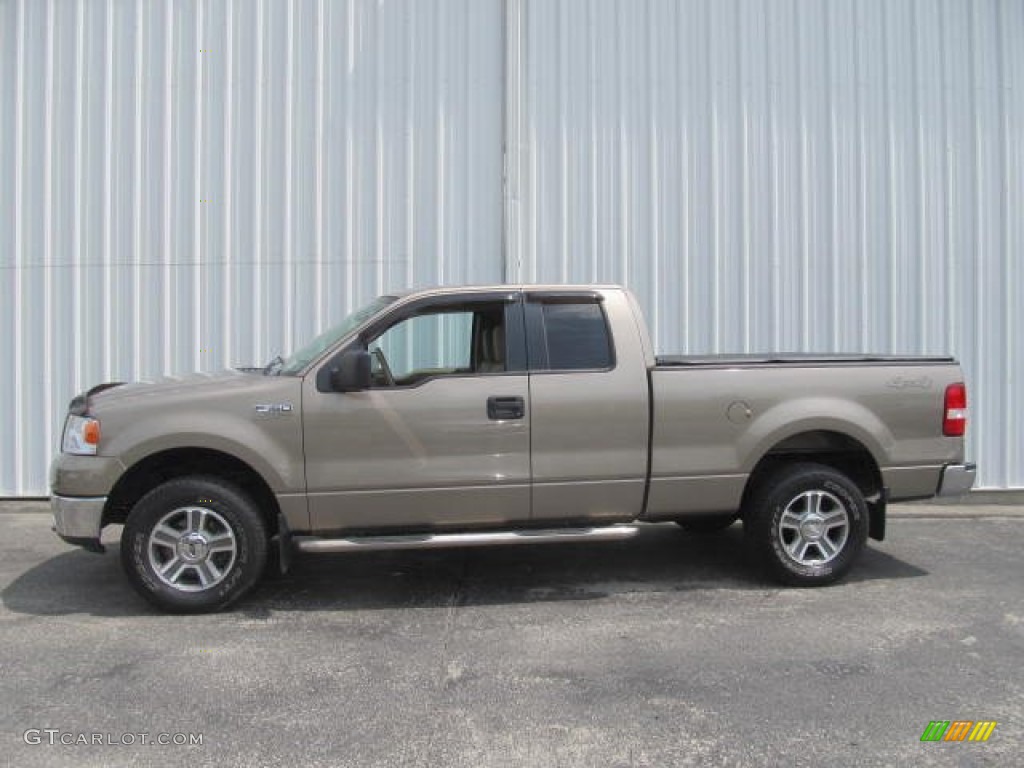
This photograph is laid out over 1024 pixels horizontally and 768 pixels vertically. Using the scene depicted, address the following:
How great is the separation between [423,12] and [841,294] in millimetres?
5310

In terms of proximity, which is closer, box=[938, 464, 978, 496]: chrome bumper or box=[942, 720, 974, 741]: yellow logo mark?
box=[942, 720, 974, 741]: yellow logo mark

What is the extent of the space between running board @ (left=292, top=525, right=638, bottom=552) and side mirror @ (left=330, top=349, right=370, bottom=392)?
0.93 meters

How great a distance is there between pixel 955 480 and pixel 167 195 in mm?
7535

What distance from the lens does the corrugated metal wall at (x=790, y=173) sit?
325 inches

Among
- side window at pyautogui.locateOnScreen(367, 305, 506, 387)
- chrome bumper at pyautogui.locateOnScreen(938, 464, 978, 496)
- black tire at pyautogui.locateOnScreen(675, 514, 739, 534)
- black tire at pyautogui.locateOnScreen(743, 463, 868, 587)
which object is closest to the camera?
side window at pyautogui.locateOnScreen(367, 305, 506, 387)

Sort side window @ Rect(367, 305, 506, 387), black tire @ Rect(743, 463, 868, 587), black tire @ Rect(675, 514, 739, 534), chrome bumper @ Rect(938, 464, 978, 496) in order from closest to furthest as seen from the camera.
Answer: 1. side window @ Rect(367, 305, 506, 387)
2. black tire @ Rect(743, 463, 868, 587)
3. chrome bumper @ Rect(938, 464, 978, 496)
4. black tire @ Rect(675, 514, 739, 534)

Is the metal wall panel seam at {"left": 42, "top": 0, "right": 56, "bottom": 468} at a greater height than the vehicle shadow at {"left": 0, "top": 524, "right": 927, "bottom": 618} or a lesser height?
greater

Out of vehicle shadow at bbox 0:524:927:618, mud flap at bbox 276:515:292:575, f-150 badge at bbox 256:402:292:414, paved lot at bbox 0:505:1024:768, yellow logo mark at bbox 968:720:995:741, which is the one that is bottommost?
yellow logo mark at bbox 968:720:995:741

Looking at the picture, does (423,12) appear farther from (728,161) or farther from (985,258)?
(985,258)

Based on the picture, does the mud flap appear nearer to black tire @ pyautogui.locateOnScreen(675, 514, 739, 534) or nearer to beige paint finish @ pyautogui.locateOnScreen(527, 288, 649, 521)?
beige paint finish @ pyautogui.locateOnScreen(527, 288, 649, 521)

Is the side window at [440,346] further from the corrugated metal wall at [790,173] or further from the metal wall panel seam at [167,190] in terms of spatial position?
the metal wall panel seam at [167,190]

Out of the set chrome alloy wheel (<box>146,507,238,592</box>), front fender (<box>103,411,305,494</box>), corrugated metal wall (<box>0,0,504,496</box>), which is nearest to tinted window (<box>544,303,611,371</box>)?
front fender (<box>103,411,305,494</box>)

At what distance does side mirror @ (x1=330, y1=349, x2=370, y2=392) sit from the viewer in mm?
4598

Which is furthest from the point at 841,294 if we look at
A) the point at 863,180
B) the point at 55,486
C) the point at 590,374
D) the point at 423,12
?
the point at 55,486
